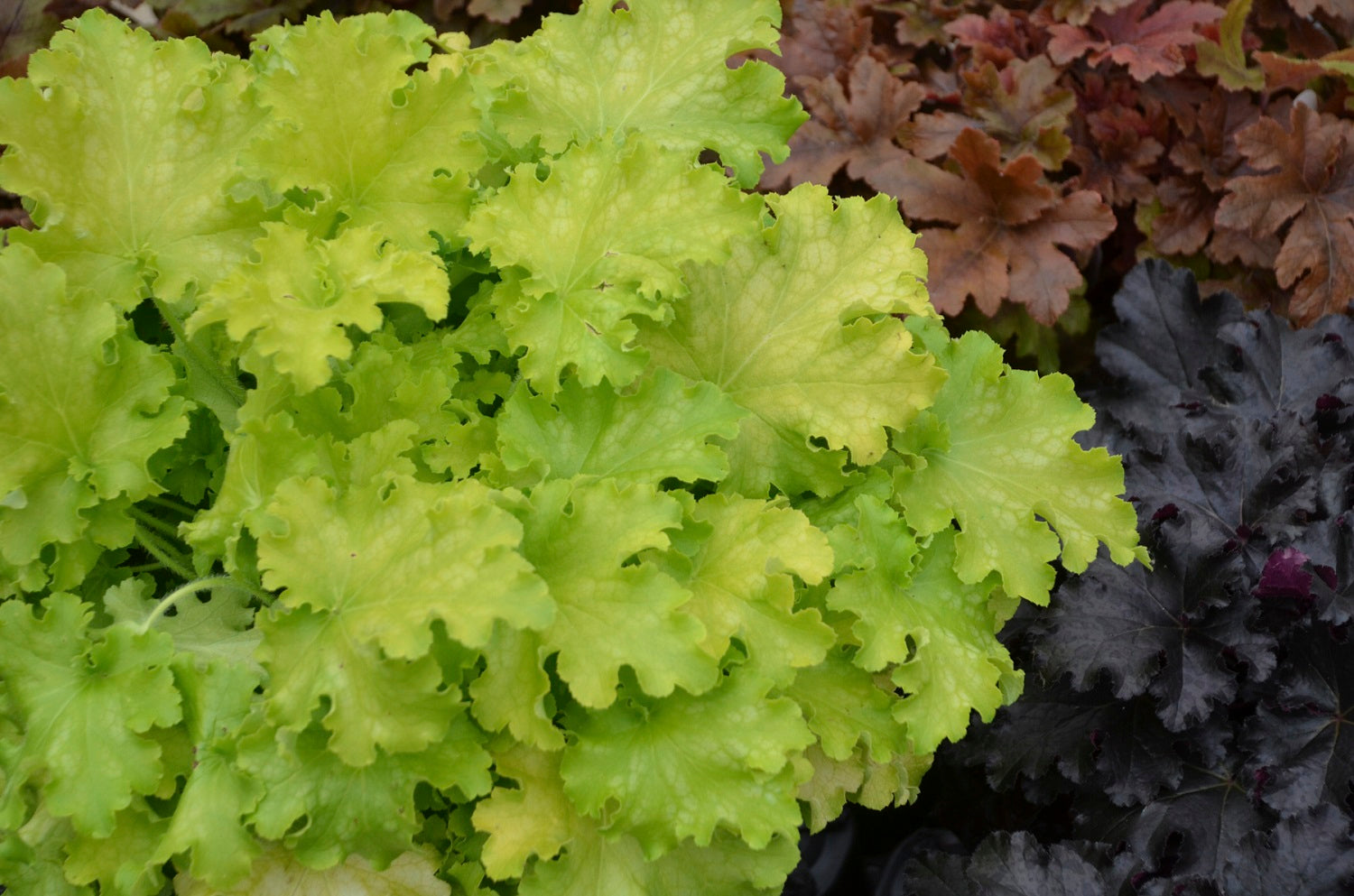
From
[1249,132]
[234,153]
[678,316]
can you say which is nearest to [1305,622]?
[678,316]

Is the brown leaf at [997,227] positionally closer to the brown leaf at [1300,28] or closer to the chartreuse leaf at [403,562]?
the brown leaf at [1300,28]

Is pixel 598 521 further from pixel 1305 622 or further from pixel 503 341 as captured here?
pixel 1305 622

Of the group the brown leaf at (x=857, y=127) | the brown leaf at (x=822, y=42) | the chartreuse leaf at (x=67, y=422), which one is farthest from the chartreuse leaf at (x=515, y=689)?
the brown leaf at (x=822, y=42)

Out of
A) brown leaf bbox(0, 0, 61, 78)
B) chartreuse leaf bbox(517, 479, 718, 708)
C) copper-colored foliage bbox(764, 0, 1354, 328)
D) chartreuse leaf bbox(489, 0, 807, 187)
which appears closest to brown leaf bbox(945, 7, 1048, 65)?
copper-colored foliage bbox(764, 0, 1354, 328)

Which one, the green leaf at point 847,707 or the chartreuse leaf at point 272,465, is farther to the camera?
the green leaf at point 847,707

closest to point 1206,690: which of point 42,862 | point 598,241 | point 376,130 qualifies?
point 598,241

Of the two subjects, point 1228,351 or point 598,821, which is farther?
point 1228,351

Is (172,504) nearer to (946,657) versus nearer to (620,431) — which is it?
(620,431)
